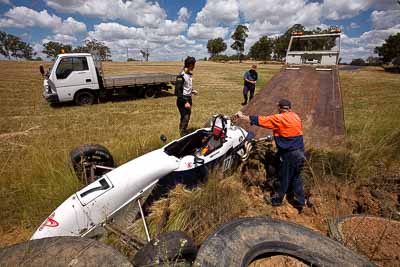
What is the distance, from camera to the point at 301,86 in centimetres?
565

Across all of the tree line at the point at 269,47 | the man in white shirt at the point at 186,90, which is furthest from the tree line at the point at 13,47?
the man in white shirt at the point at 186,90

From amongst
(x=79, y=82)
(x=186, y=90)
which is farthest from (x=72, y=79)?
(x=186, y=90)

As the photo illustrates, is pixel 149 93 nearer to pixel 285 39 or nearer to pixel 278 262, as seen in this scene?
pixel 278 262

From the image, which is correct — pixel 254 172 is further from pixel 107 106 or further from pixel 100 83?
pixel 100 83

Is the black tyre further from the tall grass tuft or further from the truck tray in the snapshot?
the truck tray

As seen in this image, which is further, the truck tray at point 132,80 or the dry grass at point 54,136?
the truck tray at point 132,80

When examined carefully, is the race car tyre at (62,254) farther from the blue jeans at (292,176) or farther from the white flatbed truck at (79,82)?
the white flatbed truck at (79,82)

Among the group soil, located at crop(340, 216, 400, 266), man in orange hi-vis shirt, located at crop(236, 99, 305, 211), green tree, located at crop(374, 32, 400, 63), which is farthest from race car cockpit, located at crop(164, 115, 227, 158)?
green tree, located at crop(374, 32, 400, 63)

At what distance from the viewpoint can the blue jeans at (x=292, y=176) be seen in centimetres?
299

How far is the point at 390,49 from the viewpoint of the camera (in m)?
43.7

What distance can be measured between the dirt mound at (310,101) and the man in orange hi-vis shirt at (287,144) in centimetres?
126

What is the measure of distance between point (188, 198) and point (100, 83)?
8.91 meters

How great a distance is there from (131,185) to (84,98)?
8.43 metres

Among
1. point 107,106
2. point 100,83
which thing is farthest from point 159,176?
point 100,83
